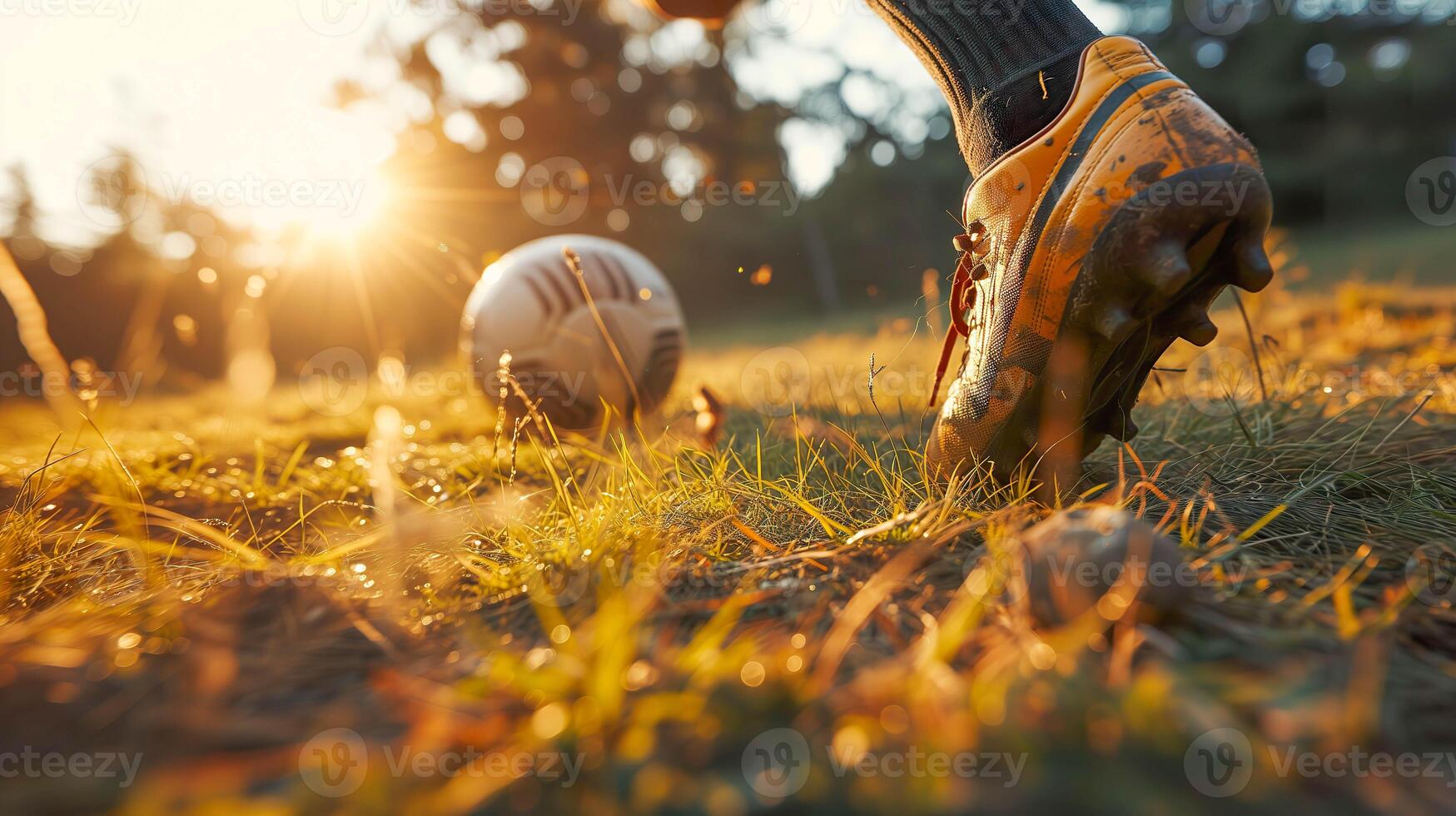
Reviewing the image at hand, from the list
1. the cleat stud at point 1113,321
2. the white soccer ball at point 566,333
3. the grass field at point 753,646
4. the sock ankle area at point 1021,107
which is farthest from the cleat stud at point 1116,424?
the white soccer ball at point 566,333

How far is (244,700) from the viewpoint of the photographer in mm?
835

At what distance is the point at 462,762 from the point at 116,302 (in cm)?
1462

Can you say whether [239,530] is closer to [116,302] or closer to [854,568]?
[854,568]

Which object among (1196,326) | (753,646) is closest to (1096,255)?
(1196,326)

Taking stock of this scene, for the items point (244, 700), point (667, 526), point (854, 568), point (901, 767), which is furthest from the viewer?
point (667, 526)

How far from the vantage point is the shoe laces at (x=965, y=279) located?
4.93ft

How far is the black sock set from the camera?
143 cm

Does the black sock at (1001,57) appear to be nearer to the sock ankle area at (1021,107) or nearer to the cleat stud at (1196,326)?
the sock ankle area at (1021,107)

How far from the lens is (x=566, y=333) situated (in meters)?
2.80

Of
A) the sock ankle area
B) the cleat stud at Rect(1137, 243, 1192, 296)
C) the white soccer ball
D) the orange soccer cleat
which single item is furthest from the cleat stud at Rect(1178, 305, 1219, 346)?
A: the white soccer ball

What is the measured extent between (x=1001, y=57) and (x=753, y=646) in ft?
4.13

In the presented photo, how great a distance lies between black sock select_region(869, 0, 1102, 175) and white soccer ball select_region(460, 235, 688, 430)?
1598 mm

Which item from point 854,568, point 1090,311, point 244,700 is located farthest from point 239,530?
point 1090,311

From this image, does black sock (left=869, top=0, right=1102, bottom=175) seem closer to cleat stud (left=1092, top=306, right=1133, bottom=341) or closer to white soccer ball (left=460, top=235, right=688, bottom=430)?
cleat stud (left=1092, top=306, right=1133, bottom=341)
